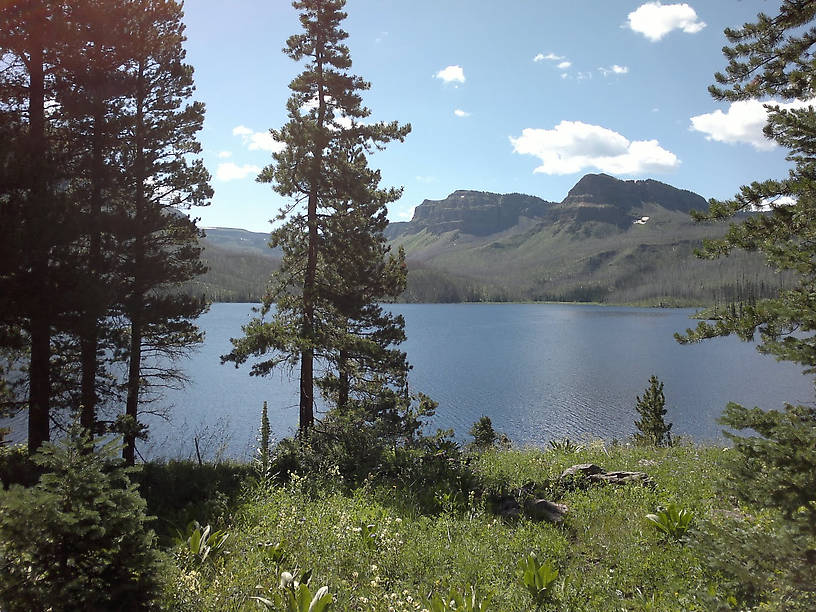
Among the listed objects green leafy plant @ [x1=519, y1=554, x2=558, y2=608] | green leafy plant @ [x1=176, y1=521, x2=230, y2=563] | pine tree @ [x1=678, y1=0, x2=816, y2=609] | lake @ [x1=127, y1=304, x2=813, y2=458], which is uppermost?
pine tree @ [x1=678, y1=0, x2=816, y2=609]

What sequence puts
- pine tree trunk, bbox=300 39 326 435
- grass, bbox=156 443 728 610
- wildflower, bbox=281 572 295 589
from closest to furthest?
wildflower, bbox=281 572 295 589
grass, bbox=156 443 728 610
pine tree trunk, bbox=300 39 326 435

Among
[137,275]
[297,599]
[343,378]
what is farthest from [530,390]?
[297,599]

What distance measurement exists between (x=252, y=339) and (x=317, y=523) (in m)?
7.19

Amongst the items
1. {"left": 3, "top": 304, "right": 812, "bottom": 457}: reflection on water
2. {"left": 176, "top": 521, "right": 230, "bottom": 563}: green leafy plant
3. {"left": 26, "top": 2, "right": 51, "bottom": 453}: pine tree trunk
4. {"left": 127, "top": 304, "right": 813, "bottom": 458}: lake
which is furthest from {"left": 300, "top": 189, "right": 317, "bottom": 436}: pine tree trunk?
{"left": 176, "top": 521, "right": 230, "bottom": 563}: green leafy plant

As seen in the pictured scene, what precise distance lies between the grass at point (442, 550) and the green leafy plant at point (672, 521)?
14 centimetres

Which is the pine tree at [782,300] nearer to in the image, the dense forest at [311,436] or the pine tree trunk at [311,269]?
the dense forest at [311,436]

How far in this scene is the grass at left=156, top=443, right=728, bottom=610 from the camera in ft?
15.8

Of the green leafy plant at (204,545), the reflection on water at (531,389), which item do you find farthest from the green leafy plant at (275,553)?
the reflection on water at (531,389)

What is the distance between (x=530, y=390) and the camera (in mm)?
54312

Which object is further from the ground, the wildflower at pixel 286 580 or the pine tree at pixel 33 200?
the pine tree at pixel 33 200

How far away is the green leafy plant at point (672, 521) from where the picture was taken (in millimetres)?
6109

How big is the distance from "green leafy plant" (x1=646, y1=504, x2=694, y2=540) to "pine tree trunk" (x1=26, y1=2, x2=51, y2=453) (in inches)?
414

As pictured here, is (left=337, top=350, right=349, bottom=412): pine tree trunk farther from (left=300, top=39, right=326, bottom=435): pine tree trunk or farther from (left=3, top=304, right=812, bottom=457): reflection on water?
(left=3, top=304, right=812, bottom=457): reflection on water

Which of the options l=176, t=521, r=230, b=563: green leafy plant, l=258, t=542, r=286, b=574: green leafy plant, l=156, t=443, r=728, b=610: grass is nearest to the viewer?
l=156, t=443, r=728, b=610: grass
